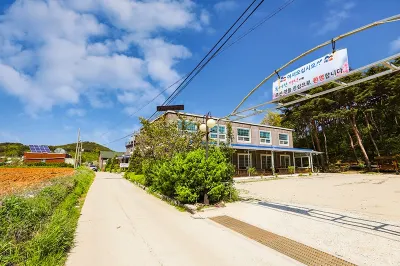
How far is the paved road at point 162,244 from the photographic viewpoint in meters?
4.43

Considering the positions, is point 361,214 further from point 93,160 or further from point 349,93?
point 93,160

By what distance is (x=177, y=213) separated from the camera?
8609 millimetres

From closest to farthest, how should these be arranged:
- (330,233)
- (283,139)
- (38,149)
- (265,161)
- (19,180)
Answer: (330,233) < (19,180) < (265,161) < (283,139) < (38,149)

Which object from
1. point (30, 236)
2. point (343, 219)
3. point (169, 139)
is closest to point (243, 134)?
point (169, 139)

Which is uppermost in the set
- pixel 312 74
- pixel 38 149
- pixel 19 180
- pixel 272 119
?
pixel 272 119

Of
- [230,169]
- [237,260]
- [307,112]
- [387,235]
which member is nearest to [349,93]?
[307,112]

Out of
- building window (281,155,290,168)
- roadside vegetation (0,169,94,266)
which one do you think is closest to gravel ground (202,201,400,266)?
roadside vegetation (0,169,94,266)

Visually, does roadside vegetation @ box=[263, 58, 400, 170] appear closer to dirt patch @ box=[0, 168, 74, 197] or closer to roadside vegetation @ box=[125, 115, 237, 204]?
roadside vegetation @ box=[125, 115, 237, 204]

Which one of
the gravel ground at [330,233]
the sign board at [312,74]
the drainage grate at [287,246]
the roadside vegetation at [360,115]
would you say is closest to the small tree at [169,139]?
the gravel ground at [330,233]

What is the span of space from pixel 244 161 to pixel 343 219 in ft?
68.0

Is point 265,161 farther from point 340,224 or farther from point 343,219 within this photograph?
point 340,224

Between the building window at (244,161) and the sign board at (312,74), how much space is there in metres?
20.0

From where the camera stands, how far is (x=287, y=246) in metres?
5.04

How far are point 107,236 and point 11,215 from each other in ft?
7.13
